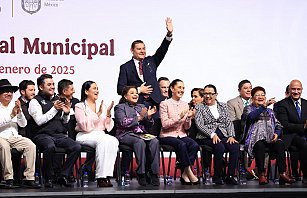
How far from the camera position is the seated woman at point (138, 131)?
691cm

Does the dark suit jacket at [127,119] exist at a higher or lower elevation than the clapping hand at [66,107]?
lower

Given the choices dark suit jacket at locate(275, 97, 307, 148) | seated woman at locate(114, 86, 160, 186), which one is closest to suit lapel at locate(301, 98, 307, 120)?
dark suit jacket at locate(275, 97, 307, 148)

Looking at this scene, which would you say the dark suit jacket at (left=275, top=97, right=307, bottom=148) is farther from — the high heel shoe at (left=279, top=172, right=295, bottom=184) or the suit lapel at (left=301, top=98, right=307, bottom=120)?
the high heel shoe at (left=279, top=172, right=295, bottom=184)

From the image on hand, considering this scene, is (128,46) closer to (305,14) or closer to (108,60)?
(108,60)

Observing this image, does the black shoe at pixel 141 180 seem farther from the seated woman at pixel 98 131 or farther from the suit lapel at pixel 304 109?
the suit lapel at pixel 304 109

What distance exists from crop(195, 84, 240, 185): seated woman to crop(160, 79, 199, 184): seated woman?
16 cm

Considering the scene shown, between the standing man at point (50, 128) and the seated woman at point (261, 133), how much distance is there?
6.18 ft

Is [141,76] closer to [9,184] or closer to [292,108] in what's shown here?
[292,108]

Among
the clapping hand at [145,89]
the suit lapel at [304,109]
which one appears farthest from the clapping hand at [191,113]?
the suit lapel at [304,109]

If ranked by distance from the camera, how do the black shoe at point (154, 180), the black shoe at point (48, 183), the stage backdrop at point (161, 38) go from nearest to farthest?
1. the black shoe at point (48, 183)
2. the black shoe at point (154, 180)
3. the stage backdrop at point (161, 38)

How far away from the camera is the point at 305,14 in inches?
365

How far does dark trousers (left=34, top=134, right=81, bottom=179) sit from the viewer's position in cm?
672

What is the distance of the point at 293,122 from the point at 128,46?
89.6 inches

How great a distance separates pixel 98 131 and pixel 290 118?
7.17 ft
